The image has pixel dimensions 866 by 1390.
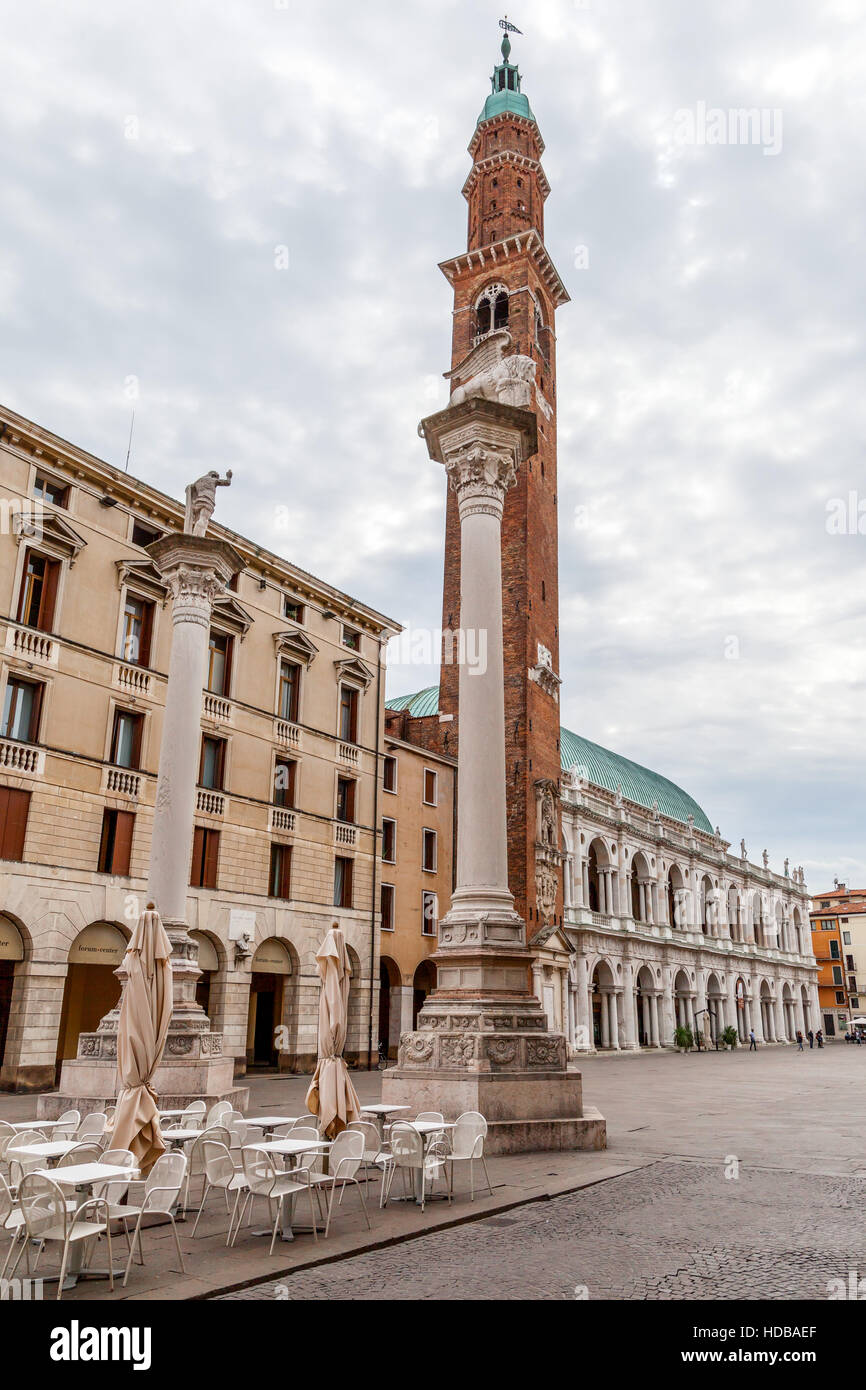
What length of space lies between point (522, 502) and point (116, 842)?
24.5 m

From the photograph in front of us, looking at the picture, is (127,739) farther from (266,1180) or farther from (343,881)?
(266,1180)

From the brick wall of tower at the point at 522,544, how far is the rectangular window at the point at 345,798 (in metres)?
8.20

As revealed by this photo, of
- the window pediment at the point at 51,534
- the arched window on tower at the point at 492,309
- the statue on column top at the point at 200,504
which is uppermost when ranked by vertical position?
the arched window on tower at the point at 492,309

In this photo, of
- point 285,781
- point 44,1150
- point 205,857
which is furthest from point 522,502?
point 44,1150

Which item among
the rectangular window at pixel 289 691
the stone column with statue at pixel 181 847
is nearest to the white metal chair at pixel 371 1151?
the stone column with statue at pixel 181 847

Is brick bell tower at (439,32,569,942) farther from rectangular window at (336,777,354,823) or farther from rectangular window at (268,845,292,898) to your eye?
rectangular window at (268,845,292,898)

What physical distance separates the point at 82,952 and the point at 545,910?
2224cm

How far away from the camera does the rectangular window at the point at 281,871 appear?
29.3 metres

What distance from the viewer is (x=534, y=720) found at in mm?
40531

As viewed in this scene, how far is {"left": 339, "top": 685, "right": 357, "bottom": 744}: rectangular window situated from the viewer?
108 ft

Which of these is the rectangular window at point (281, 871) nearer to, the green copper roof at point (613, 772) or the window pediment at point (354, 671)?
the window pediment at point (354, 671)

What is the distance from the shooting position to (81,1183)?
20.9 ft
